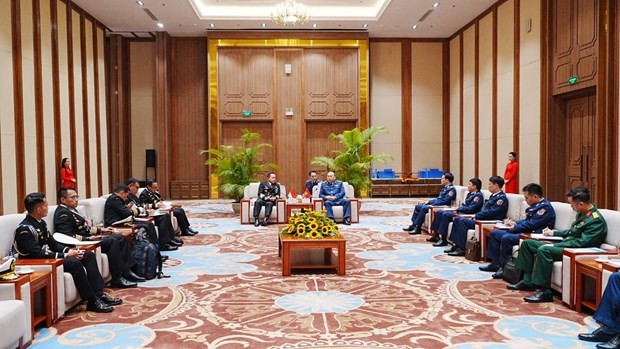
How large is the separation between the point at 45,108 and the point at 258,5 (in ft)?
22.8

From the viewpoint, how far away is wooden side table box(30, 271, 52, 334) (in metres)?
4.34

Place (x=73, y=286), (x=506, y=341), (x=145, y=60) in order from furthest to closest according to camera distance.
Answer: (x=145, y=60)
(x=73, y=286)
(x=506, y=341)

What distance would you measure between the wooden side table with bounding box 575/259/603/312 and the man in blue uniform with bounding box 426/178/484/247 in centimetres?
352

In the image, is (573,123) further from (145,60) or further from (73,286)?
(145,60)

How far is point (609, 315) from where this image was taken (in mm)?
4125

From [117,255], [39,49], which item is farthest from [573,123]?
[39,49]

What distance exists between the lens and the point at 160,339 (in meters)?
4.27

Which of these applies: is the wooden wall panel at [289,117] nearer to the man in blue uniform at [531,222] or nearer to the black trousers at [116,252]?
the man in blue uniform at [531,222]

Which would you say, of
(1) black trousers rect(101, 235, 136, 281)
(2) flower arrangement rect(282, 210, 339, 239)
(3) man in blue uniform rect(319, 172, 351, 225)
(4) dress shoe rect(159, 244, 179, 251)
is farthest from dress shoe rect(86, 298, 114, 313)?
(3) man in blue uniform rect(319, 172, 351, 225)

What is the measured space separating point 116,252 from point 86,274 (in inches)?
32.3

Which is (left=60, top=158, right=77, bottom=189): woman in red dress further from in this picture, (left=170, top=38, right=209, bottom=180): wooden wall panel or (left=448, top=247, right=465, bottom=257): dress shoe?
(left=448, top=247, right=465, bottom=257): dress shoe

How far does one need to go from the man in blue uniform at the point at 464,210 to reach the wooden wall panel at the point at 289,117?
29.2 ft

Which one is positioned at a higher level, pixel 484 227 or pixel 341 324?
pixel 484 227

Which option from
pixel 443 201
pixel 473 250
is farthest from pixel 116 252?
pixel 443 201
